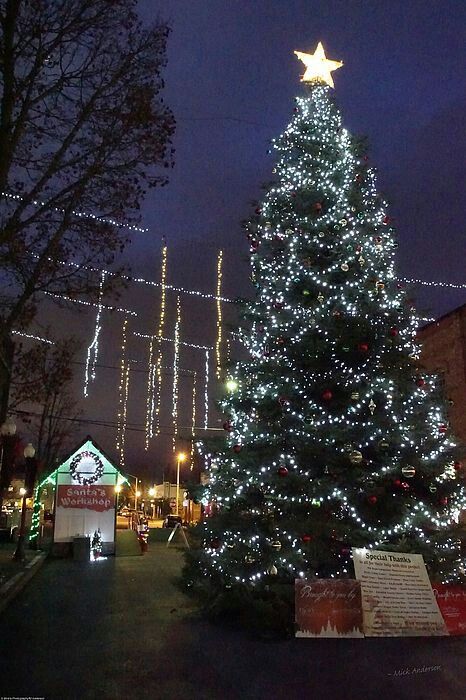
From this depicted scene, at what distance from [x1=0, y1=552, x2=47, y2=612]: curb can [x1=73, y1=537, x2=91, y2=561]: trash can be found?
120cm

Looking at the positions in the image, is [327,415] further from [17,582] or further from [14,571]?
[14,571]

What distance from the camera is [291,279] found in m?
10.3

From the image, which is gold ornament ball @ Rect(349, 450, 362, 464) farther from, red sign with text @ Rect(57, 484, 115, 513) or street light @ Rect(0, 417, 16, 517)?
red sign with text @ Rect(57, 484, 115, 513)

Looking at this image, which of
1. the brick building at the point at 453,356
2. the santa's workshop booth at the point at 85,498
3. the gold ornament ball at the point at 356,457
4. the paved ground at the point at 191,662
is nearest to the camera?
the paved ground at the point at 191,662

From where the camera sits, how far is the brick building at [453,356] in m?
18.5

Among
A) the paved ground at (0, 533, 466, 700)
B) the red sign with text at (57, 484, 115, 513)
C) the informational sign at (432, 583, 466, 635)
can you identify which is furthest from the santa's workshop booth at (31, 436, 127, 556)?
the informational sign at (432, 583, 466, 635)

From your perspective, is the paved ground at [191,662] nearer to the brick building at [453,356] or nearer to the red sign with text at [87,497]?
the brick building at [453,356]

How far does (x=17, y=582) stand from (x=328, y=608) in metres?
9.37

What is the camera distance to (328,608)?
26.8ft

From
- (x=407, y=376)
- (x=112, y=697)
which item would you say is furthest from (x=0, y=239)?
(x=112, y=697)

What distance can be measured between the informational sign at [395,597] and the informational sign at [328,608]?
0.42ft

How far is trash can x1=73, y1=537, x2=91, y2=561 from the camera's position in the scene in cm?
2217

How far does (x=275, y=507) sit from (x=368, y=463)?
1458mm

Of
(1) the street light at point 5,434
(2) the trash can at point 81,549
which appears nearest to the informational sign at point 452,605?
(1) the street light at point 5,434
